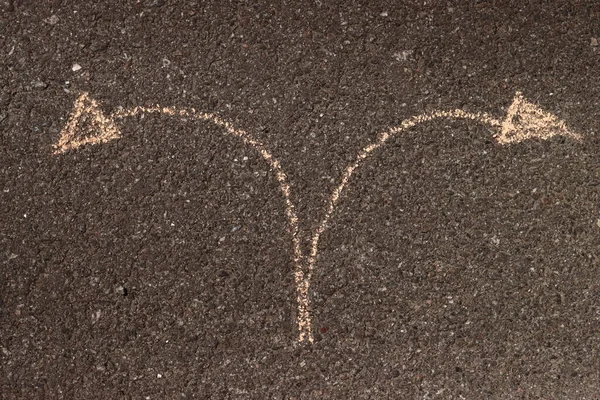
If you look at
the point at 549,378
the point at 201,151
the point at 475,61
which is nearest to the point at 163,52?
the point at 201,151

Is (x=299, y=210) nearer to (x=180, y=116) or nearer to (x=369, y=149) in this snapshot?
(x=369, y=149)

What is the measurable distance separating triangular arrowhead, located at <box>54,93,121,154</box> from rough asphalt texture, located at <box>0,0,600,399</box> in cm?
5

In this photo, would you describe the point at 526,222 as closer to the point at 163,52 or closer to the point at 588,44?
the point at 588,44

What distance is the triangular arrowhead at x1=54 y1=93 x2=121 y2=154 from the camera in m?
2.47

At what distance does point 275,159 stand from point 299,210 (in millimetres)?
242

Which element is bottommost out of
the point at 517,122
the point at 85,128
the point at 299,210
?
the point at 299,210

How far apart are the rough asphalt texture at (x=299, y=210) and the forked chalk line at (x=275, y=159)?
34 millimetres

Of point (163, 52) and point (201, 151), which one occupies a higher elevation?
point (163, 52)

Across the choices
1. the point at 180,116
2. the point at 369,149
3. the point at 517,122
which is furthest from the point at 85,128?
the point at 517,122

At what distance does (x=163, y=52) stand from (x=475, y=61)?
135cm

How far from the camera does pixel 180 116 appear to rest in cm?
250

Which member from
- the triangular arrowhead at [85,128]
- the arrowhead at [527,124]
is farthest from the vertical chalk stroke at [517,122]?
the triangular arrowhead at [85,128]

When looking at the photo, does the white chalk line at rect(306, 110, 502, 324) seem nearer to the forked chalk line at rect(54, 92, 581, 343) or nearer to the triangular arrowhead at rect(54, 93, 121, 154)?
the forked chalk line at rect(54, 92, 581, 343)

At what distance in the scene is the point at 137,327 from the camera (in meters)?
2.47
